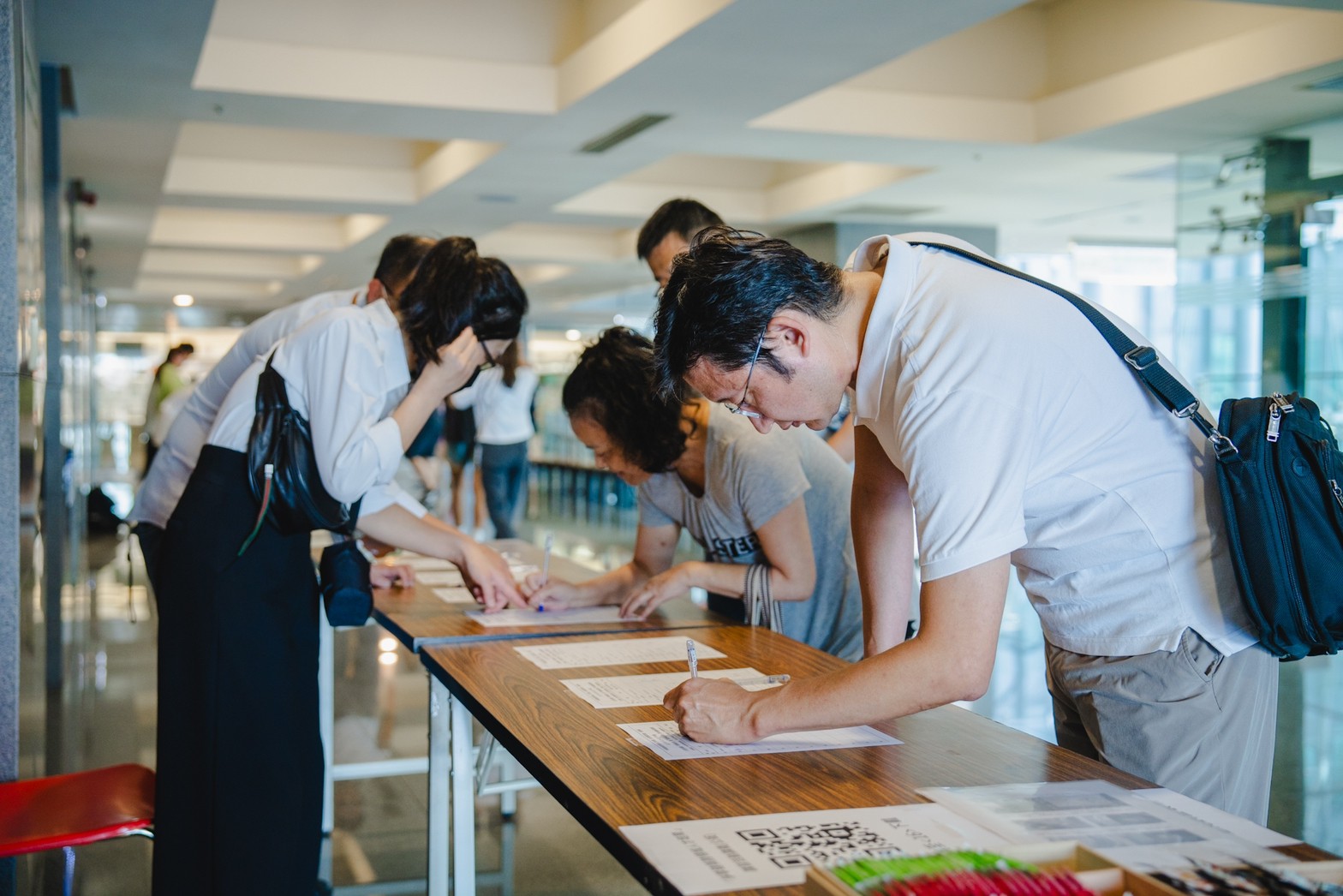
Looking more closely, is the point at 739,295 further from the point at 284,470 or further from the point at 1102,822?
the point at 284,470

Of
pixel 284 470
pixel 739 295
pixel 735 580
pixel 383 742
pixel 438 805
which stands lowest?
pixel 383 742

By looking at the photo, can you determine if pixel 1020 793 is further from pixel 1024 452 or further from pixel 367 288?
pixel 367 288

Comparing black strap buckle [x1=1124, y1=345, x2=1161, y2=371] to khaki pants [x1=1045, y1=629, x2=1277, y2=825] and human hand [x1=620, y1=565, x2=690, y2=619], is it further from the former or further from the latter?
human hand [x1=620, y1=565, x2=690, y2=619]

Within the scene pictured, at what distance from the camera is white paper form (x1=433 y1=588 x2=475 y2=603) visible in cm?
277

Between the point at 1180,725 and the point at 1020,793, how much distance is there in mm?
300

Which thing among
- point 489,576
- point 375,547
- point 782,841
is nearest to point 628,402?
point 489,576

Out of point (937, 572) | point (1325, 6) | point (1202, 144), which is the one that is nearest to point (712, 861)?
point (937, 572)

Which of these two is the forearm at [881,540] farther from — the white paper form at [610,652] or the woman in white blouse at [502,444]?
the woman in white blouse at [502,444]

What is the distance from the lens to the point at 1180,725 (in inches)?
57.8

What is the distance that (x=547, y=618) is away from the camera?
2.54 metres

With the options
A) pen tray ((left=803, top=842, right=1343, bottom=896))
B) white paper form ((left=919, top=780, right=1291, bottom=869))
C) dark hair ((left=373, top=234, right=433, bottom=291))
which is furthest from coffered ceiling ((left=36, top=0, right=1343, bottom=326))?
pen tray ((left=803, top=842, right=1343, bottom=896))

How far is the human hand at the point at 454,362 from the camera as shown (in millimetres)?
2197

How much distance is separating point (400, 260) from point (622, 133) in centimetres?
467

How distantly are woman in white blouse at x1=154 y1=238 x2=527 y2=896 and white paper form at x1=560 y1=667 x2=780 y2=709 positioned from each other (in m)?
0.58
